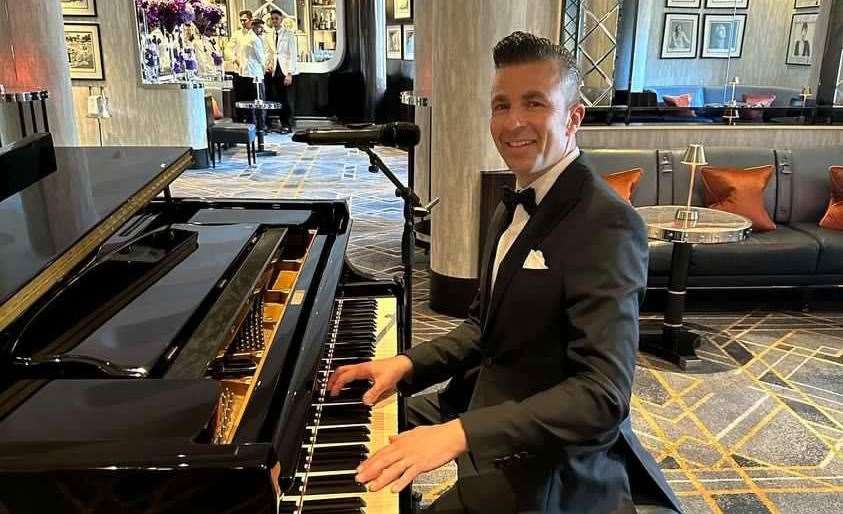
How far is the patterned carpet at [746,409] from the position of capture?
2.97 metres

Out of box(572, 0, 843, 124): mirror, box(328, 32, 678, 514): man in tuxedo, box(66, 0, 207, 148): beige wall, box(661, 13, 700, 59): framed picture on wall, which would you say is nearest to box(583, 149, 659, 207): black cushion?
box(572, 0, 843, 124): mirror

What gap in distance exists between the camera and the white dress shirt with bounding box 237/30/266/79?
12.0 m

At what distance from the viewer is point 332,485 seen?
1435 millimetres

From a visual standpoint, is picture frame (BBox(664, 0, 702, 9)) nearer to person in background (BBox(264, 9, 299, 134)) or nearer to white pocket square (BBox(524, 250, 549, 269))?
person in background (BBox(264, 9, 299, 134))

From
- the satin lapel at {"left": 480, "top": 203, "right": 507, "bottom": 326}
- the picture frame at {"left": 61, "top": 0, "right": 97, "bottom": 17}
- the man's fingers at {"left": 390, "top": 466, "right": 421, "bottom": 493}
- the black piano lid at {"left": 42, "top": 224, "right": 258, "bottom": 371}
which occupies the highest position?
the picture frame at {"left": 61, "top": 0, "right": 97, "bottom": 17}

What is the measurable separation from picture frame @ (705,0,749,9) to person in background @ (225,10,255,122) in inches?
290

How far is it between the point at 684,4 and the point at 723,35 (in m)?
0.71

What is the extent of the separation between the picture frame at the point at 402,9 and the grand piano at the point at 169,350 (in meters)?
10.5

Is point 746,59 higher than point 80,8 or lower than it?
lower

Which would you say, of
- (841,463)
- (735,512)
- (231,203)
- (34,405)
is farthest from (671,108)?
(34,405)

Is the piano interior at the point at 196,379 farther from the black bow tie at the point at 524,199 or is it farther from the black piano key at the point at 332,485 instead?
the black bow tie at the point at 524,199

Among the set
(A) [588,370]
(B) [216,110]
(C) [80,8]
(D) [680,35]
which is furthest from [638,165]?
(B) [216,110]

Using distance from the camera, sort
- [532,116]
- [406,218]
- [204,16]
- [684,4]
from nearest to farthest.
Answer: [532,116] < [406,218] < [684,4] < [204,16]

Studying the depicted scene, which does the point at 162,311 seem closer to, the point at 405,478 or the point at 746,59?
the point at 405,478
